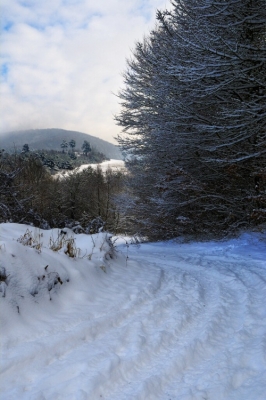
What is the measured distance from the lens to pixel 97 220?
25.2 ft

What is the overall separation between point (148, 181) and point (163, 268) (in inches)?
265

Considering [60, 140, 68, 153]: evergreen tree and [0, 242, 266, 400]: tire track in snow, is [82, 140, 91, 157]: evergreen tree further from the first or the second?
[0, 242, 266, 400]: tire track in snow

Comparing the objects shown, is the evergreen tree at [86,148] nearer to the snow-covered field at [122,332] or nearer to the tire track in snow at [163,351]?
the snow-covered field at [122,332]

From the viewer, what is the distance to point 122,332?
9.00ft

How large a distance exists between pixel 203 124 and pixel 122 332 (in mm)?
7324

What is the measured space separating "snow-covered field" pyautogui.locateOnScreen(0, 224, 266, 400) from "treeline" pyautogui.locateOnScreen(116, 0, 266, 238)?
4357 mm

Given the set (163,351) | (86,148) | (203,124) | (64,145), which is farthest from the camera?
(86,148)

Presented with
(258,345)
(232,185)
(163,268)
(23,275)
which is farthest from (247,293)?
(232,185)

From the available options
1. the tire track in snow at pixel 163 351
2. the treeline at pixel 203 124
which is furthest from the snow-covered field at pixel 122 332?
the treeline at pixel 203 124

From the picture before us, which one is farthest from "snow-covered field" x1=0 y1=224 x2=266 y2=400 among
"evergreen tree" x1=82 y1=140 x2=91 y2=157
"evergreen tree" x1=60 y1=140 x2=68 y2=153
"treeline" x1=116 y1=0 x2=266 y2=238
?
"evergreen tree" x1=82 y1=140 x2=91 y2=157

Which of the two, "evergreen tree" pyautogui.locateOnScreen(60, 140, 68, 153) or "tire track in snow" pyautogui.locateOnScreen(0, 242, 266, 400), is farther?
"evergreen tree" pyautogui.locateOnScreen(60, 140, 68, 153)

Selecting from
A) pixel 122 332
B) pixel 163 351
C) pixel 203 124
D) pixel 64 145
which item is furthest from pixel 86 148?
pixel 163 351

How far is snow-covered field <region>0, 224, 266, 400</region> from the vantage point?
1991 mm

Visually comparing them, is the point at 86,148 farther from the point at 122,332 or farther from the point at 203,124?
the point at 122,332
